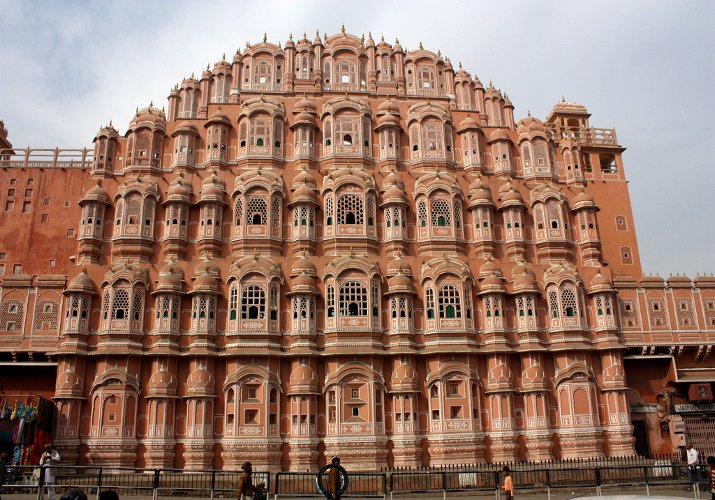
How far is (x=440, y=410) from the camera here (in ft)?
106

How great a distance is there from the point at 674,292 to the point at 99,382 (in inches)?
1272

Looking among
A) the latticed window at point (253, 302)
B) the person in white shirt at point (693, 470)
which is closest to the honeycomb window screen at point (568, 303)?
the person in white shirt at point (693, 470)

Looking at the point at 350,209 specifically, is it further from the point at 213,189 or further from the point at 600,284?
the point at 600,284

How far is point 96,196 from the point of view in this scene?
35.2 m

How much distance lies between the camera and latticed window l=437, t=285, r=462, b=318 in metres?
33.8

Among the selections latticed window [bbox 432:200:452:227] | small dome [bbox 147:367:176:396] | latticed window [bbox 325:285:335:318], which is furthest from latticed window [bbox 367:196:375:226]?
small dome [bbox 147:367:176:396]

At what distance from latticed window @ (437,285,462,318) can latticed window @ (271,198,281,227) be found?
9850mm

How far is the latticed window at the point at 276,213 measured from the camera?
3550 cm

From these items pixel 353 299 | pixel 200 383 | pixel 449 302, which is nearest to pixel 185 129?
pixel 353 299

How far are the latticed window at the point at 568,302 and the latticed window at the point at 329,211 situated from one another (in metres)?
13.5

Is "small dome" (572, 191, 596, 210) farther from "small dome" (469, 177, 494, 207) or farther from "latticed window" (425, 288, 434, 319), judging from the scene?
"latticed window" (425, 288, 434, 319)

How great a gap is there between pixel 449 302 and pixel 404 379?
16.1ft

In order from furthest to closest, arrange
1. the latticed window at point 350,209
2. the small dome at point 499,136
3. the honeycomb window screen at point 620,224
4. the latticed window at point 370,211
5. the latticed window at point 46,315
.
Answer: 1. the honeycomb window screen at point 620,224
2. the small dome at point 499,136
3. the latticed window at point 370,211
4. the latticed window at point 350,209
5. the latticed window at point 46,315

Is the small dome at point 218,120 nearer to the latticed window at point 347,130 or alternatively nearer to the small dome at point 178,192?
the small dome at point 178,192
